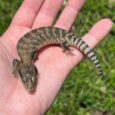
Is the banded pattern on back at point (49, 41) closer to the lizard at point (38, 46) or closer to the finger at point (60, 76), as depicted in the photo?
the lizard at point (38, 46)

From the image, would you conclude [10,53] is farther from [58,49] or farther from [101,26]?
[101,26]

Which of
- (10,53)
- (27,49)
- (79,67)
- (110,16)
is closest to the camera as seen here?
(10,53)

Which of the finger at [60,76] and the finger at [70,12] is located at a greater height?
the finger at [70,12]

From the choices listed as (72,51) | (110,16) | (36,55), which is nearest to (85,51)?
(72,51)

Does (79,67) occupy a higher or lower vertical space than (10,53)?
lower

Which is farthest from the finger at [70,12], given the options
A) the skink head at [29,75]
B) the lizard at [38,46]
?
the skink head at [29,75]

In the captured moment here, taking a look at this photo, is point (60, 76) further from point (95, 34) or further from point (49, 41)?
point (49, 41)

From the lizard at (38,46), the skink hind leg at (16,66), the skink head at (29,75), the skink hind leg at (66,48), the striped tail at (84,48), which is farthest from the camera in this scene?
the striped tail at (84,48)

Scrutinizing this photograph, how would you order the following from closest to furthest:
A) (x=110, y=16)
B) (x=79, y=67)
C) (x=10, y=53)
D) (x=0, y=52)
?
(x=0, y=52), (x=10, y=53), (x=79, y=67), (x=110, y=16)
